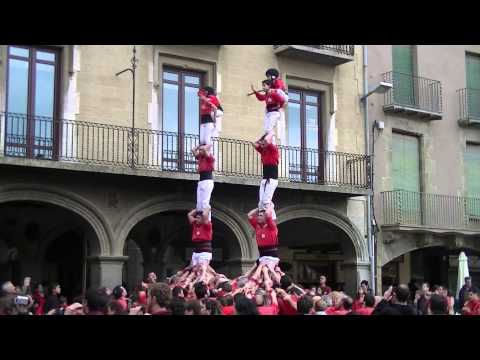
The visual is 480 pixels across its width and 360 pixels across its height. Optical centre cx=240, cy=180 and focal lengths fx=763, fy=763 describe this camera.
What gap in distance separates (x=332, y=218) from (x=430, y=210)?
350 cm

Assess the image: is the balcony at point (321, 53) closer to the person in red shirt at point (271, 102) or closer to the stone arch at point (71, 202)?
the person in red shirt at point (271, 102)

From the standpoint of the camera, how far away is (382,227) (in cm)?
1986

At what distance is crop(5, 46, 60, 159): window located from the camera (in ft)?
51.3

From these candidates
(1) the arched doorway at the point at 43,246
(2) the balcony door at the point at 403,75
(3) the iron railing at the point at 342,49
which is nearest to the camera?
(1) the arched doorway at the point at 43,246

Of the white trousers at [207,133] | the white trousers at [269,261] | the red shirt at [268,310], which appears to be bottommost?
the red shirt at [268,310]

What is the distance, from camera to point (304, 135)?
1945 cm

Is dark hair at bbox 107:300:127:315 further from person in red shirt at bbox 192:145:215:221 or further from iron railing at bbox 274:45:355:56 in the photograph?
iron railing at bbox 274:45:355:56

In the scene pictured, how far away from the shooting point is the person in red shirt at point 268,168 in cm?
1340

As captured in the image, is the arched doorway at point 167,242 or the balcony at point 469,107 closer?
the arched doorway at point 167,242

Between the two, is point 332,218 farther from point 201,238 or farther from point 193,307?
point 193,307

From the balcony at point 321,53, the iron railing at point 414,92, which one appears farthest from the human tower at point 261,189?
the iron railing at point 414,92

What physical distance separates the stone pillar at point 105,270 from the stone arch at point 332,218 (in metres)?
4.25

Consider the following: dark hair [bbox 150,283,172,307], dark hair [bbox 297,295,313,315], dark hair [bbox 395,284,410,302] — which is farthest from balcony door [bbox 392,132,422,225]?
dark hair [bbox 150,283,172,307]
